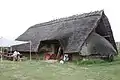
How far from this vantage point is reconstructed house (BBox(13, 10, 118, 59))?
2276 centimetres

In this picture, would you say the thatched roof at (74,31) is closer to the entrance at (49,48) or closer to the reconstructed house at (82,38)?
the reconstructed house at (82,38)

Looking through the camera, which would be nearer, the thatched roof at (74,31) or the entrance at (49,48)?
the thatched roof at (74,31)

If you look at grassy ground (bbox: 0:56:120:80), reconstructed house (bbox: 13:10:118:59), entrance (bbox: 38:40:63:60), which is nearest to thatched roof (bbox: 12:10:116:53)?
reconstructed house (bbox: 13:10:118:59)

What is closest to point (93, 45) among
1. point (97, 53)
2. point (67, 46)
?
point (97, 53)

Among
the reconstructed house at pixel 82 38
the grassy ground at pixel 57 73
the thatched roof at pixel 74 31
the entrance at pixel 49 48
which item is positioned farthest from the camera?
the entrance at pixel 49 48

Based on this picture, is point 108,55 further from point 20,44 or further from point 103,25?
point 20,44

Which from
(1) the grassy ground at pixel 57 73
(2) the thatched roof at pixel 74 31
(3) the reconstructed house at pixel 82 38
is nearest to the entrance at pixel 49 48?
(3) the reconstructed house at pixel 82 38

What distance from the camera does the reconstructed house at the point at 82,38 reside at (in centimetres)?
2276

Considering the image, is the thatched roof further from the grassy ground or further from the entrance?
the grassy ground

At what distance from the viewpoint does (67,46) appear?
2391cm

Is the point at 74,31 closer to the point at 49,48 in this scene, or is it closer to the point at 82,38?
the point at 82,38

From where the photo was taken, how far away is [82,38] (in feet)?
75.5

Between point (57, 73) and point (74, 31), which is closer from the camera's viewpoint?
point (57, 73)

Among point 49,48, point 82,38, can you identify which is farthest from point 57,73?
point 49,48
